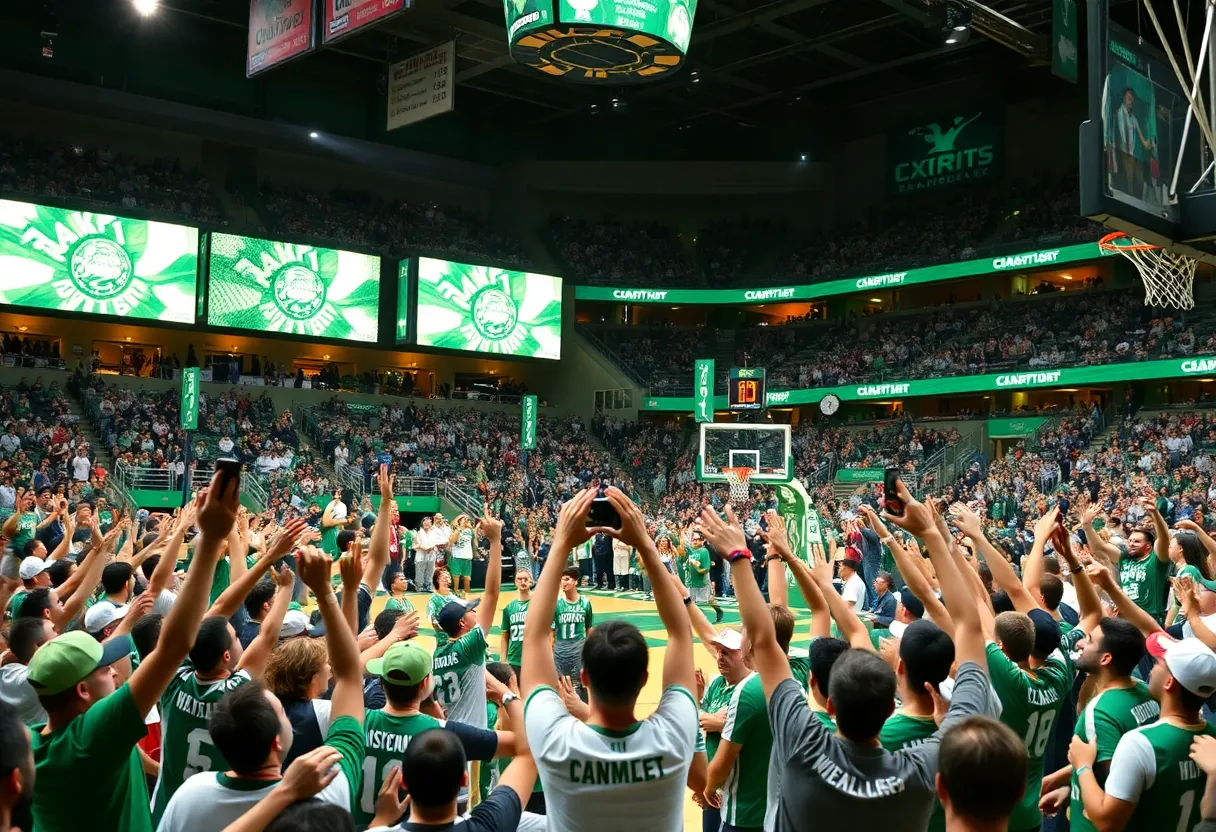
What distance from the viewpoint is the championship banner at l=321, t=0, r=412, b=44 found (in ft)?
60.8

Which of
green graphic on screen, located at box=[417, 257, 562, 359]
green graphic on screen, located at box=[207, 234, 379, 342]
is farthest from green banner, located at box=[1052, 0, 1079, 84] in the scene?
green graphic on screen, located at box=[207, 234, 379, 342]

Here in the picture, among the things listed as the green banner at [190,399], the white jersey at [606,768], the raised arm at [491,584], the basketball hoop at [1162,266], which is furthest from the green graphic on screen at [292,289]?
the white jersey at [606,768]

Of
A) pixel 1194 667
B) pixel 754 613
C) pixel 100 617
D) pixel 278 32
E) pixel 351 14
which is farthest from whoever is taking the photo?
pixel 278 32

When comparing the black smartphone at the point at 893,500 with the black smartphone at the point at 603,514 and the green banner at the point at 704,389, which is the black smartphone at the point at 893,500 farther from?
the green banner at the point at 704,389

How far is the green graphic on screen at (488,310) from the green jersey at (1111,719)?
112ft

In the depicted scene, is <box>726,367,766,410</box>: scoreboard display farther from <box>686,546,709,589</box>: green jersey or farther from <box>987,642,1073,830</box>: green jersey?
<box>987,642,1073,830</box>: green jersey

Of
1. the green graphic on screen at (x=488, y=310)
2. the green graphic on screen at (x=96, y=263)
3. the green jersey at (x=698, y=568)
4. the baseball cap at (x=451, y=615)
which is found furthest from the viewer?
the green graphic on screen at (x=488, y=310)

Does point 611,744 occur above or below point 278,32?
below

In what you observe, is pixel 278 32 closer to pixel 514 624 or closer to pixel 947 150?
pixel 514 624

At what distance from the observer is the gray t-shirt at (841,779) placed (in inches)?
127

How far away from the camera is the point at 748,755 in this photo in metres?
4.74

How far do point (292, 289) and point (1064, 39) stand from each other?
2461 cm

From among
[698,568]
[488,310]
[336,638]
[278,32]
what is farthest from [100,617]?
[488,310]

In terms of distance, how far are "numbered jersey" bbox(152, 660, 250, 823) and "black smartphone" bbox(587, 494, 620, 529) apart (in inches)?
71.8
